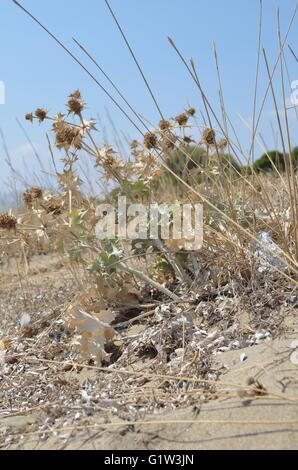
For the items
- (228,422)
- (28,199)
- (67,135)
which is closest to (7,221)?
(28,199)

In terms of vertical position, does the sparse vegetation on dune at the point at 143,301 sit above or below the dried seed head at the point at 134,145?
below

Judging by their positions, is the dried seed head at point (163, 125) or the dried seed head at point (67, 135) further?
the dried seed head at point (163, 125)

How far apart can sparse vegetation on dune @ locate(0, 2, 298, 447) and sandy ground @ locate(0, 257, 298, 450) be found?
27 millimetres

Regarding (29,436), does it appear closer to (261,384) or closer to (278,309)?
(261,384)

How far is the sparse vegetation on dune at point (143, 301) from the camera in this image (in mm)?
1538

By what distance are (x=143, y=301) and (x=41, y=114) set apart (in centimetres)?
76

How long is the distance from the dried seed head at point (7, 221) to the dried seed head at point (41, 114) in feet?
1.26

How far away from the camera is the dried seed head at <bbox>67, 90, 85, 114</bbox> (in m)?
1.94

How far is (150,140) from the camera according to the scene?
2.07 meters

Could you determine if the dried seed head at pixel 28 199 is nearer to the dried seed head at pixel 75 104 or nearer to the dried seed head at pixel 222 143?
the dried seed head at pixel 75 104

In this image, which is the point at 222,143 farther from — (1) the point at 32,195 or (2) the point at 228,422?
(2) the point at 228,422

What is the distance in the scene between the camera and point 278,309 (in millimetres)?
1714

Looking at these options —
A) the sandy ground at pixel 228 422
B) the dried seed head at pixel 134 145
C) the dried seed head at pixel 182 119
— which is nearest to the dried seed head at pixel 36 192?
the dried seed head at pixel 134 145
